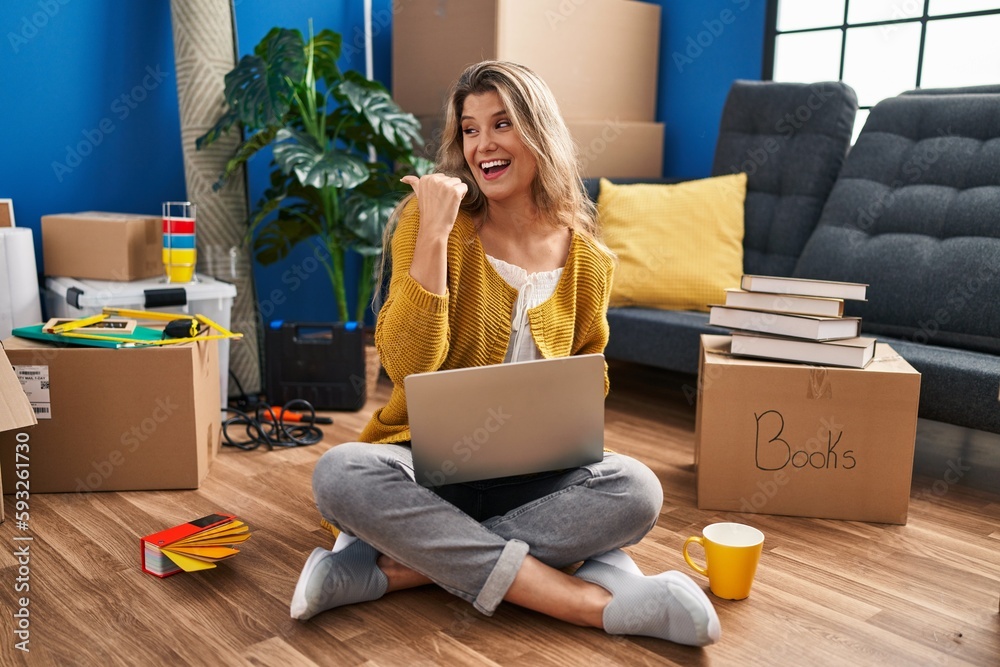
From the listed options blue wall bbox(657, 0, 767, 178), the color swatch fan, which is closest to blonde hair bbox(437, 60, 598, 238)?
the color swatch fan

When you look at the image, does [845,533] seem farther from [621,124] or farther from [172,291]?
[621,124]

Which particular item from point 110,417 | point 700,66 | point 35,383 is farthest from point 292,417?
point 700,66

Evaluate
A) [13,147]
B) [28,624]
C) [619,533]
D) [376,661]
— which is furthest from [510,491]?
[13,147]

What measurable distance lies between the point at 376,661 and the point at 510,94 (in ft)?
3.13

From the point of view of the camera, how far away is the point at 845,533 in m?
1.82

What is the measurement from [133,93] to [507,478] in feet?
6.58

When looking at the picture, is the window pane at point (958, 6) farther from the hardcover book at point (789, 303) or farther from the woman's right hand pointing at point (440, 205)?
the woman's right hand pointing at point (440, 205)

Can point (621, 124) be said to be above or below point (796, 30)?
Answer: below

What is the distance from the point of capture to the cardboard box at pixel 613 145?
10.6 ft

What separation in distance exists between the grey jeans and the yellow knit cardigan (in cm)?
15

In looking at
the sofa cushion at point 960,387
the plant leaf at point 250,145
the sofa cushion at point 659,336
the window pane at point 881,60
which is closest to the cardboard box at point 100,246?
the plant leaf at point 250,145

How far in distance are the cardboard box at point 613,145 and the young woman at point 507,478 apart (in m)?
1.51

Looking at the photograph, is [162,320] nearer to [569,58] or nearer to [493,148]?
[493,148]

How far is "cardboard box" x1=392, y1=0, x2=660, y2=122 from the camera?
309 centimetres
